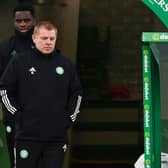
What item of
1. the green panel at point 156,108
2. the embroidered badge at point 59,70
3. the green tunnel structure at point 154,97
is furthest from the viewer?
the embroidered badge at point 59,70

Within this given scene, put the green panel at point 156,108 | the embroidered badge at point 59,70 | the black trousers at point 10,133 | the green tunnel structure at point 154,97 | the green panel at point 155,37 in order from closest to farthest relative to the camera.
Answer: the green panel at point 155,37 → the green tunnel structure at point 154,97 → the green panel at point 156,108 → the embroidered badge at point 59,70 → the black trousers at point 10,133

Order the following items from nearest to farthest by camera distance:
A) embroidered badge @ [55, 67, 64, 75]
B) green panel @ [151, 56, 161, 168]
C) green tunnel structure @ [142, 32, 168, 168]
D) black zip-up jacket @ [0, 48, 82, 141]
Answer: green tunnel structure @ [142, 32, 168, 168]
green panel @ [151, 56, 161, 168]
black zip-up jacket @ [0, 48, 82, 141]
embroidered badge @ [55, 67, 64, 75]

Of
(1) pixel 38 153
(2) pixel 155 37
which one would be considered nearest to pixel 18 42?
(1) pixel 38 153

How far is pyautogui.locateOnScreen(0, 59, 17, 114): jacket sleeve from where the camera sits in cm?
515

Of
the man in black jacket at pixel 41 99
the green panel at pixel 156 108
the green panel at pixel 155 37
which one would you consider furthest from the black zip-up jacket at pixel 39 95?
the green panel at pixel 155 37

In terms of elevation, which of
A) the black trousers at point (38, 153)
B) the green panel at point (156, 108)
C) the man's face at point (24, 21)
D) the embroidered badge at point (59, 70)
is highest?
the man's face at point (24, 21)

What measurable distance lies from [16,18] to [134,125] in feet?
10.7

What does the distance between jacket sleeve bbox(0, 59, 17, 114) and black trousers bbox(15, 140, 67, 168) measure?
0.99ft

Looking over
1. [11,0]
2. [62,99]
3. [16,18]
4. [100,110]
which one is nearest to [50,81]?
[62,99]

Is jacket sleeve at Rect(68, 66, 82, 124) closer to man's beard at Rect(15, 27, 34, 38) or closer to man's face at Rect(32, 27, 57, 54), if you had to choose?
man's face at Rect(32, 27, 57, 54)

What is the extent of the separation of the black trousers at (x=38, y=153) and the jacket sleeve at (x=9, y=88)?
30cm

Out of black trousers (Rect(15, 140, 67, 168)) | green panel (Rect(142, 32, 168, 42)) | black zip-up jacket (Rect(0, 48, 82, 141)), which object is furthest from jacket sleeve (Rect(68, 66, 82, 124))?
green panel (Rect(142, 32, 168, 42))

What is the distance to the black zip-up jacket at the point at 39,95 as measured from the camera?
5.11 metres

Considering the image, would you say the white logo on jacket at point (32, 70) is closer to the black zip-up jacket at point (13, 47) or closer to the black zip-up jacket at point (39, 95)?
the black zip-up jacket at point (39, 95)
